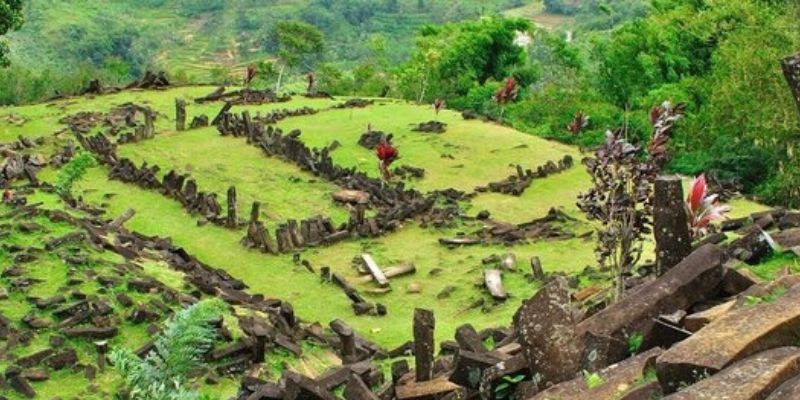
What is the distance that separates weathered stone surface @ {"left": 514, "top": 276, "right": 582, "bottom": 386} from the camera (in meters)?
6.54

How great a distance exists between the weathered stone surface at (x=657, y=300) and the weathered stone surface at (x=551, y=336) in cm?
13

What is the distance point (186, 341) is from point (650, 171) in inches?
170

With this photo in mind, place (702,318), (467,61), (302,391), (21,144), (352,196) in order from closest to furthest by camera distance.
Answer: (702,318), (302,391), (352,196), (21,144), (467,61)

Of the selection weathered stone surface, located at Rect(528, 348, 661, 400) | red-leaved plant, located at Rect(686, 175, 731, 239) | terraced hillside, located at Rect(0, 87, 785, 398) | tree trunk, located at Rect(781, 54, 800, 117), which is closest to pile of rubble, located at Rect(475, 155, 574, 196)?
terraced hillside, located at Rect(0, 87, 785, 398)

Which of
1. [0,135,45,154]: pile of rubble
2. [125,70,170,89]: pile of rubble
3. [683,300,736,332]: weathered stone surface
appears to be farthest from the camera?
[125,70,170,89]: pile of rubble

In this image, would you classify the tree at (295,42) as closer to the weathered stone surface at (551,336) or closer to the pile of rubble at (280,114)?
the pile of rubble at (280,114)

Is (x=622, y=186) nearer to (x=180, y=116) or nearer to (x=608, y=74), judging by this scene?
(x=180, y=116)

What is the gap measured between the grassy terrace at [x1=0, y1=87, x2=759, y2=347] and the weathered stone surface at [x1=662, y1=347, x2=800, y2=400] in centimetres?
797

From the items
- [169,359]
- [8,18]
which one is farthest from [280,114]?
[169,359]

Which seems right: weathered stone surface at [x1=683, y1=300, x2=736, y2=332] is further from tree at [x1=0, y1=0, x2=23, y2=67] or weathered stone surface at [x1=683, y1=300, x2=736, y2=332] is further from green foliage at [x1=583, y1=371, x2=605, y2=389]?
tree at [x1=0, y1=0, x2=23, y2=67]

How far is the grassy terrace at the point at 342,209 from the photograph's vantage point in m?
15.4

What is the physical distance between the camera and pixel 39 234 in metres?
14.0

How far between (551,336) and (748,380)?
6.07ft

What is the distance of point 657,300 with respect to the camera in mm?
6984
